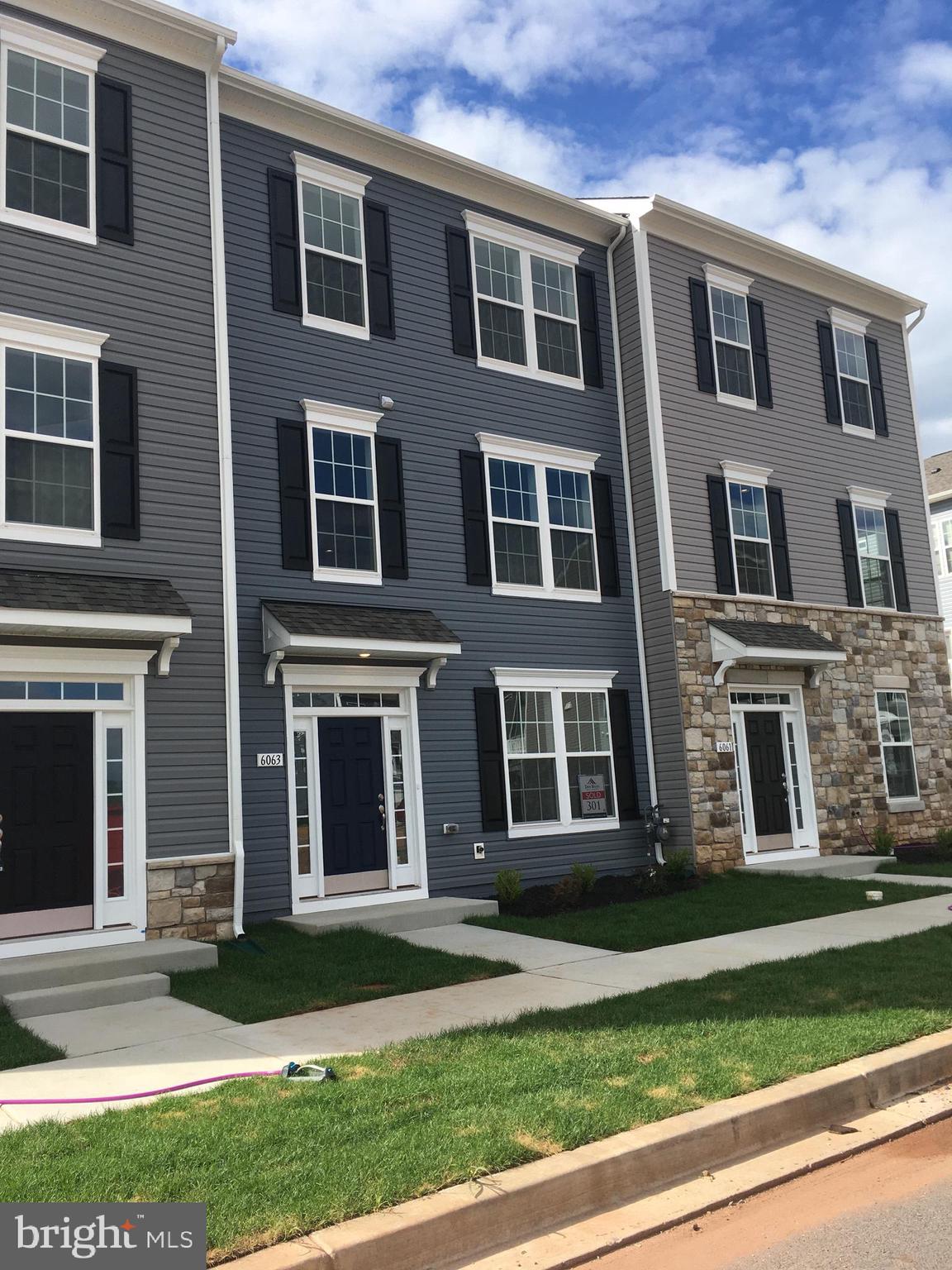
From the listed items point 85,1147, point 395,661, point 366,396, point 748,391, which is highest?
point 748,391

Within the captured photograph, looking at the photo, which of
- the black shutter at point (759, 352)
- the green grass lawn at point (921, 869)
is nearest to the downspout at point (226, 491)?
the black shutter at point (759, 352)

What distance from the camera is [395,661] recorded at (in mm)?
12125

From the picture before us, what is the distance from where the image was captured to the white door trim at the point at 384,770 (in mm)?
11297

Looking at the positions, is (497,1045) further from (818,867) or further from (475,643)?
(818,867)

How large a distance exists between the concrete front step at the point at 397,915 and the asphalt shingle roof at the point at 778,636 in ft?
17.7

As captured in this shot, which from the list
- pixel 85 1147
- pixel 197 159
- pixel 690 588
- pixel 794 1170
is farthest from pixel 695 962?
pixel 197 159

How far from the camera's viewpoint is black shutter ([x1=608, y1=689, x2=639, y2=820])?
46.4 ft

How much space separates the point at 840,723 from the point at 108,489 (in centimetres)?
1118

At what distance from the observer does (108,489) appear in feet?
33.6

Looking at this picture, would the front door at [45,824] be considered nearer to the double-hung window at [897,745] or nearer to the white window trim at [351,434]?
the white window trim at [351,434]

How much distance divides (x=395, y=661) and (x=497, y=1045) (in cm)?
648

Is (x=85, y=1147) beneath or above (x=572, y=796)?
beneath

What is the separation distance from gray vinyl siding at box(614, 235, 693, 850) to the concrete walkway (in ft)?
12.4

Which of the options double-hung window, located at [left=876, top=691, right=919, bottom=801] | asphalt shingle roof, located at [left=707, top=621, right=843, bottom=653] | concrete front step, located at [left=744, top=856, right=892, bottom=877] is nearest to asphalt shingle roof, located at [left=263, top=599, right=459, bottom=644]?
asphalt shingle roof, located at [left=707, top=621, right=843, bottom=653]
